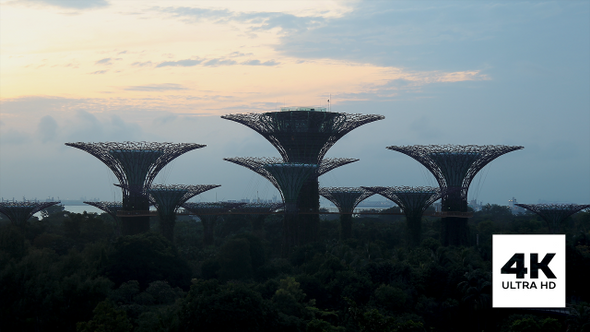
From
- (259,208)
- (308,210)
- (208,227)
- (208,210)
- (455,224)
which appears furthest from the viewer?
(208,227)

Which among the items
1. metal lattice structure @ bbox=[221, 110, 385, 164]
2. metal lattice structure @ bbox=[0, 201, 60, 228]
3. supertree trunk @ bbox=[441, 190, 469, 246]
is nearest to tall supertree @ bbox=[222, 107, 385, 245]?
metal lattice structure @ bbox=[221, 110, 385, 164]

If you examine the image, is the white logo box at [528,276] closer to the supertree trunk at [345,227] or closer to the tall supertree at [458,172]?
the tall supertree at [458,172]

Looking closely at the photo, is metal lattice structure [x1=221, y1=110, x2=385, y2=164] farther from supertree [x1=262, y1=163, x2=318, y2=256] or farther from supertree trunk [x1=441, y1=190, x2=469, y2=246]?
supertree trunk [x1=441, y1=190, x2=469, y2=246]

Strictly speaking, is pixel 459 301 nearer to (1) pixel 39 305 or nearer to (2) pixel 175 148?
(1) pixel 39 305

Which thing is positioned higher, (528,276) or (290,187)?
(290,187)

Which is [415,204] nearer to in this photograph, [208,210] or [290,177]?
[290,177]

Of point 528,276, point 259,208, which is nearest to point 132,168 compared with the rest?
point 259,208

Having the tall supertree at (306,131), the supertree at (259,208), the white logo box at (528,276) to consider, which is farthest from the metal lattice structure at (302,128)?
the white logo box at (528,276)
